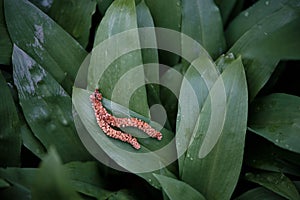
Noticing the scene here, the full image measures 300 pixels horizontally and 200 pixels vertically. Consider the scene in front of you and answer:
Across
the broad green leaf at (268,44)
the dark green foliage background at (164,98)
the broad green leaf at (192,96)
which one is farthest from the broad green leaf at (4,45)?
the broad green leaf at (268,44)

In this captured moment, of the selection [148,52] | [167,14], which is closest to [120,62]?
[148,52]

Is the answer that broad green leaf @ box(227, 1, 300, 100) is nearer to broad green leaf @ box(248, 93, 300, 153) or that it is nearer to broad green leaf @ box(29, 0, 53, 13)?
broad green leaf @ box(248, 93, 300, 153)

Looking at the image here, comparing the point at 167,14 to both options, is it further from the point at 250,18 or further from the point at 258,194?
the point at 258,194

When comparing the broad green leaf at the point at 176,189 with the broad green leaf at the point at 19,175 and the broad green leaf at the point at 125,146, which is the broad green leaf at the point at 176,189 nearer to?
the broad green leaf at the point at 125,146

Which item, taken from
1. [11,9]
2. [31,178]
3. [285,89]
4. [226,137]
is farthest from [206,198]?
[11,9]

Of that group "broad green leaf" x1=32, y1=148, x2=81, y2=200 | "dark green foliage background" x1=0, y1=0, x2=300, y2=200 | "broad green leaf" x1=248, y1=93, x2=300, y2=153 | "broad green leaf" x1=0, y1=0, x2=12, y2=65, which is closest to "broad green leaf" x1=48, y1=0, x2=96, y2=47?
"dark green foliage background" x1=0, y1=0, x2=300, y2=200

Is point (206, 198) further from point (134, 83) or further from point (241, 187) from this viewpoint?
point (134, 83)
